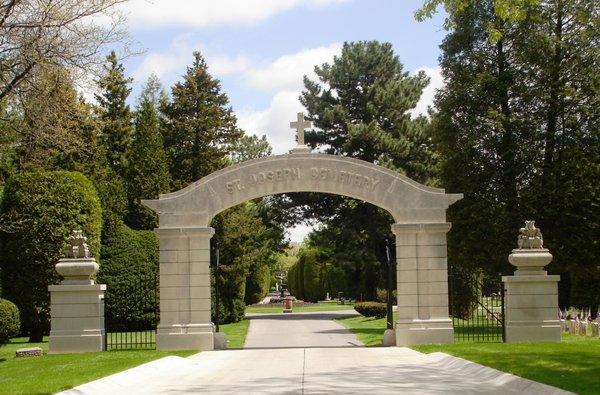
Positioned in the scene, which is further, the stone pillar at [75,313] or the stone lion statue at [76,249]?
the stone lion statue at [76,249]

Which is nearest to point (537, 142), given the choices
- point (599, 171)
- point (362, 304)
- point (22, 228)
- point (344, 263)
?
point (599, 171)

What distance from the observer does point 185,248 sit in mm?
20188

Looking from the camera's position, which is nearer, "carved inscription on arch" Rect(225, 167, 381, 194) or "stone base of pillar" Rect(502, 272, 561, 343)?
"stone base of pillar" Rect(502, 272, 561, 343)

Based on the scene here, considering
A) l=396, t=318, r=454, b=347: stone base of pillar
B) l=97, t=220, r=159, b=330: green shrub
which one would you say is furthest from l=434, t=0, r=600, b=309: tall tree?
l=97, t=220, r=159, b=330: green shrub

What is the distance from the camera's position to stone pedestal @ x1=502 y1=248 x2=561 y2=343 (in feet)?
64.5

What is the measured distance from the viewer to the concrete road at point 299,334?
83.5ft

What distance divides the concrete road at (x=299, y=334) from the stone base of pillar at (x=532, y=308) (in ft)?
17.8

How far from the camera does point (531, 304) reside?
19.8 metres

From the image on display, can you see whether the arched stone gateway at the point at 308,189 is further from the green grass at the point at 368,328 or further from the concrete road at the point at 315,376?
the green grass at the point at 368,328

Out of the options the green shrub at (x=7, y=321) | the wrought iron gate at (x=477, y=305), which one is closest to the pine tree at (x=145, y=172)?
the wrought iron gate at (x=477, y=305)

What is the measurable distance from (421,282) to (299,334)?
1075 centimetres

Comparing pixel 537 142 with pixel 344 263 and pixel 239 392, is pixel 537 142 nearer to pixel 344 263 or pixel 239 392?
pixel 344 263

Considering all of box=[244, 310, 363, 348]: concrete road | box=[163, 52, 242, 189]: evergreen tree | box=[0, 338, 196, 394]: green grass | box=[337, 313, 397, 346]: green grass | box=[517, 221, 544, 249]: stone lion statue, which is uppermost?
box=[163, 52, 242, 189]: evergreen tree

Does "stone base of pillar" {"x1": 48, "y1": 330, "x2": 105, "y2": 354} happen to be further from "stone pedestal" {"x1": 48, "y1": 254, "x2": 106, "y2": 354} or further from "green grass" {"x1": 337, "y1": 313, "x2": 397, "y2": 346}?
"green grass" {"x1": 337, "y1": 313, "x2": 397, "y2": 346}
